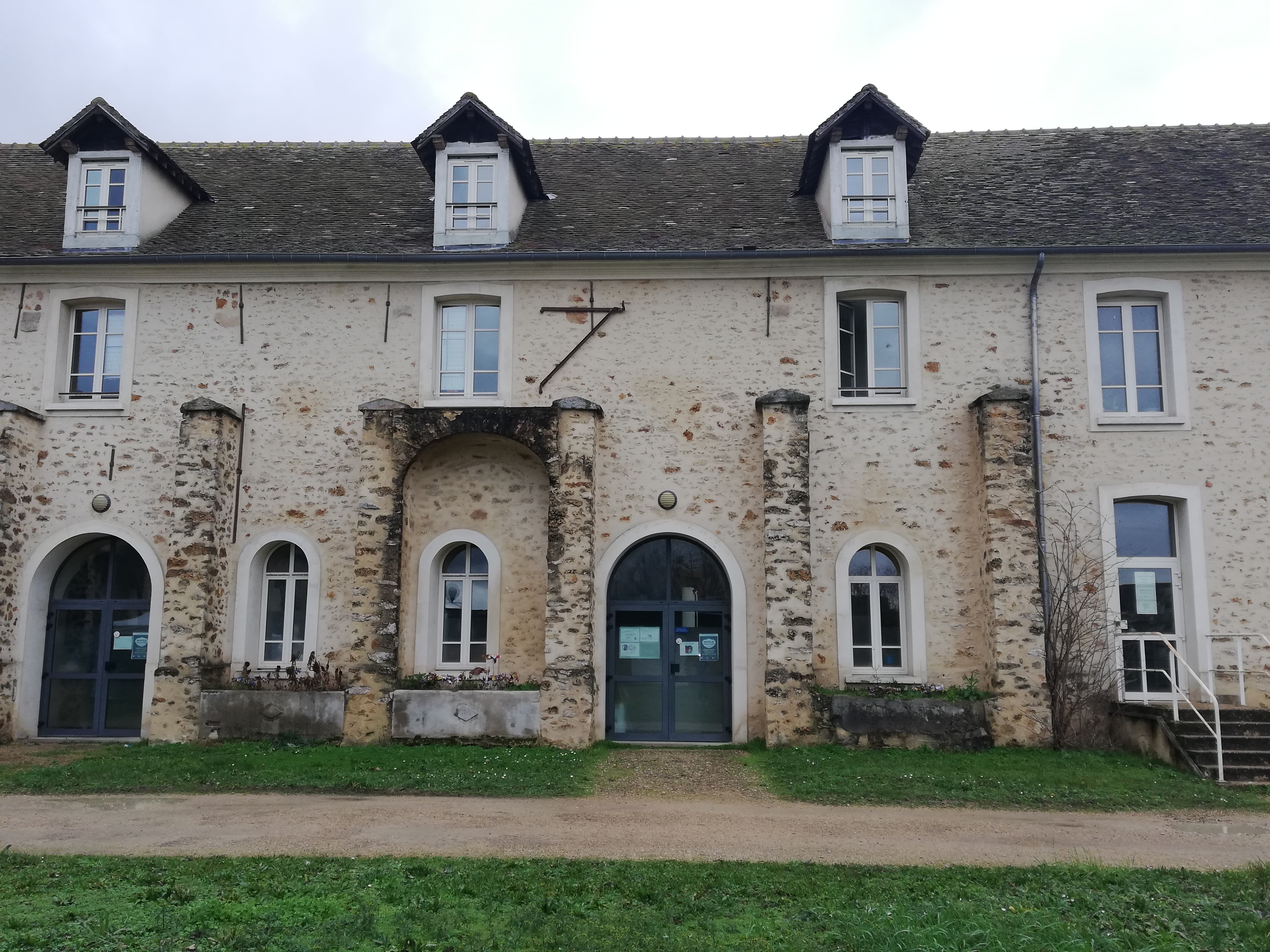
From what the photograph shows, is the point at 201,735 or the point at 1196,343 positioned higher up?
the point at 1196,343

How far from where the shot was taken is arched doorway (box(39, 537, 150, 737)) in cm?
1355

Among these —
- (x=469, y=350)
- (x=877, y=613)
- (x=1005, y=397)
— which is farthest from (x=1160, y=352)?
(x=469, y=350)

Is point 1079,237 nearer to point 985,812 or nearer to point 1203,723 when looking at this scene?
point 1203,723

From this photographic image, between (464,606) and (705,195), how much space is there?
728 centimetres

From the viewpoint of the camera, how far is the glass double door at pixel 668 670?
1305cm

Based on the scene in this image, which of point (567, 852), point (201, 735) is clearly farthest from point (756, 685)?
point (201, 735)

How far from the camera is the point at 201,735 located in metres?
12.3

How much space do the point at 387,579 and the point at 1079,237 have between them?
10.2 metres

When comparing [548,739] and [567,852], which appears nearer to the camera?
[567,852]

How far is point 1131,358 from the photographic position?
1334cm

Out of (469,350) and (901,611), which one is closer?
(901,611)

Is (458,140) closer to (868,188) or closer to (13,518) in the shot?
(868,188)

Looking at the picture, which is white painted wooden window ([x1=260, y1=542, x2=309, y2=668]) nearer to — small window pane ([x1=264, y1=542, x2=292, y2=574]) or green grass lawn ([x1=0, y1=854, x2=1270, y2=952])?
small window pane ([x1=264, y1=542, x2=292, y2=574])

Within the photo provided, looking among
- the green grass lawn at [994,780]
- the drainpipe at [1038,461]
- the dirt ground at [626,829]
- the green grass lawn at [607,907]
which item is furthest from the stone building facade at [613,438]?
the green grass lawn at [607,907]
